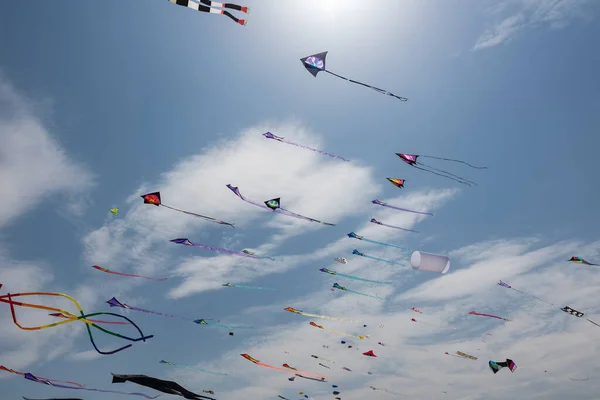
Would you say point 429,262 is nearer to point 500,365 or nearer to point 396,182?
point 396,182

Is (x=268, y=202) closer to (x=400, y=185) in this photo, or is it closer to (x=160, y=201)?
(x=160, y=201)

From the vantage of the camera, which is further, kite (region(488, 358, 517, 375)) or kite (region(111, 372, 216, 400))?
kite (region(488, 358, 517, 375))

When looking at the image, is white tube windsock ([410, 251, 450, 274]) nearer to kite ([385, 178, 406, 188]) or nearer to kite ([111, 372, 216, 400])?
kite ([385, 178, 406, 188])

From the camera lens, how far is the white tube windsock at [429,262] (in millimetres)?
A: 42531

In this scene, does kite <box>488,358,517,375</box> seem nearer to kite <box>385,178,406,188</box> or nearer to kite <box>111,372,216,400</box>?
kite <box>385,178,406,188</box>

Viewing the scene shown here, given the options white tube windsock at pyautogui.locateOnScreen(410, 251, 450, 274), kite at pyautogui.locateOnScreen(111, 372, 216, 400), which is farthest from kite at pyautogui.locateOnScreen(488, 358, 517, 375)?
kite at pyautogui.locateOnScreen(111, 372, 216, 400)

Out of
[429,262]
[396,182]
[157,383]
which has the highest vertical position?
[396,182]

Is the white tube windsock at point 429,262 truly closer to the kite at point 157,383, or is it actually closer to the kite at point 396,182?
the kite at point 396,182

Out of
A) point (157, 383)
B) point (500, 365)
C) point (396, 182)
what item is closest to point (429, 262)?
point (396, 182)

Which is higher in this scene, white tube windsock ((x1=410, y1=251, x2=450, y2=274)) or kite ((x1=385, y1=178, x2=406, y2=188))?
kite ((x1=385, y1=178, x2=406, y2=188))

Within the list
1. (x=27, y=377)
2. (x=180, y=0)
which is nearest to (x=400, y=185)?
(x=180, y=0)

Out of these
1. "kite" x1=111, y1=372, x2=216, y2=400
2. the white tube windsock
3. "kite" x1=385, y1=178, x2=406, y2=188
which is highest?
"kite" x1=385, y1=178, x2=406, y2=188

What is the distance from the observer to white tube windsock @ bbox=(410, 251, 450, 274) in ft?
140

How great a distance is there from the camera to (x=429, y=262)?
140 ft
